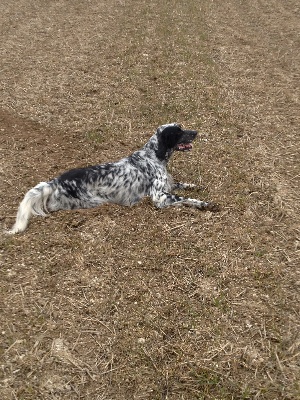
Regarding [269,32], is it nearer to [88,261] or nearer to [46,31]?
[46,31]

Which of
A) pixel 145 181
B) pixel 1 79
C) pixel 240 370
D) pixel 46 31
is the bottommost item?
pixel 240 370

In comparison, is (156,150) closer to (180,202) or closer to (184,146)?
(184,146)

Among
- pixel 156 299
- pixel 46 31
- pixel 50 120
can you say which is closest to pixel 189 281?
pixel 156 299

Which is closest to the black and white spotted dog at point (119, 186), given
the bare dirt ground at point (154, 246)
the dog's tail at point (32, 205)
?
the dog's tail at point (32, 205)

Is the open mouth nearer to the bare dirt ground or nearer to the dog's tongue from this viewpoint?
the dog's tongue

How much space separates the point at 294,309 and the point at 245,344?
2.55ft

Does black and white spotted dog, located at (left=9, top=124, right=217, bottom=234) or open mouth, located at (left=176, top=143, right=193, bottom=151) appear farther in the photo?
open mouth, located at (left=176, top=143, right=193, bottom=151)

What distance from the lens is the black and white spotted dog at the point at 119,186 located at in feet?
19.9

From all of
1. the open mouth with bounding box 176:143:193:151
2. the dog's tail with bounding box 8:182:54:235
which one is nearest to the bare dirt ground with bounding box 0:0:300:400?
the dog's tail with bounding box 8:182:54:235

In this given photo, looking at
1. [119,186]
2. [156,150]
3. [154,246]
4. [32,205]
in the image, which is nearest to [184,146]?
[156,150]

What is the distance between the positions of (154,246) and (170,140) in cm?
211

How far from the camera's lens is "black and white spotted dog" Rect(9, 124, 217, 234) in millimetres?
6070

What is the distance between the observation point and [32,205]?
5.98 metres

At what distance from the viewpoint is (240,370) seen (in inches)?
166
